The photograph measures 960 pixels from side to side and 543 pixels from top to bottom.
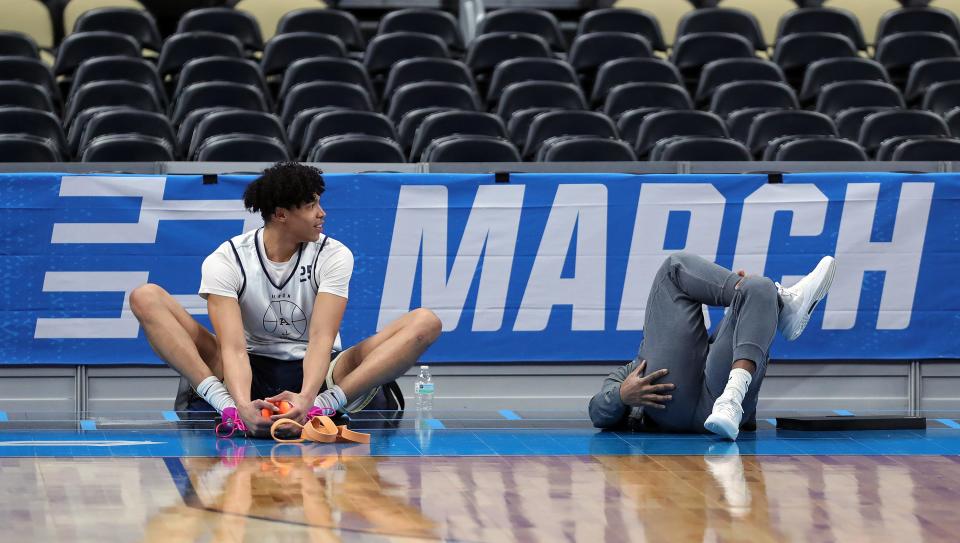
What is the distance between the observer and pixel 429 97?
362 inches

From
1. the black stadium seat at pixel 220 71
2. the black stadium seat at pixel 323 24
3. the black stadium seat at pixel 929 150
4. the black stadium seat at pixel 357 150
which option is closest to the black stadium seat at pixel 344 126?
the black stadium seat at pixel 357 150

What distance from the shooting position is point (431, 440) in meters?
5.22

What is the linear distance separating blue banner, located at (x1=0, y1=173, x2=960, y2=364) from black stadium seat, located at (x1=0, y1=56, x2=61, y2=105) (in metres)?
3.19

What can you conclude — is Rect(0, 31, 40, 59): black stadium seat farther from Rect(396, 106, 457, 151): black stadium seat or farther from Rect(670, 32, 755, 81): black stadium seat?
Rect(670, 32, 755, 81): black stadium seat

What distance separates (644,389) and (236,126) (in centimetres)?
386

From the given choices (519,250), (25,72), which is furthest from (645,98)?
(25,72)

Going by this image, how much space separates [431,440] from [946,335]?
2761 millimetres

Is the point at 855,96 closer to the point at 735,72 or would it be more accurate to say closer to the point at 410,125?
the point at 735,72

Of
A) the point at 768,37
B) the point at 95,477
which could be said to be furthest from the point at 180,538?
the point at 768,37

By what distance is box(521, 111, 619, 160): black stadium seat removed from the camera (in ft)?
28.1

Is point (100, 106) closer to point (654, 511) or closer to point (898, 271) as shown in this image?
point (898, 271)

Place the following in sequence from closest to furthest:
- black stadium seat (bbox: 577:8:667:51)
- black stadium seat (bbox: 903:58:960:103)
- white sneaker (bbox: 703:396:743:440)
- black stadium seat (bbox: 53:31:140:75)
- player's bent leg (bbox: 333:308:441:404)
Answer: white sneaker (bbox: 703:396:743:440)
player's bent leg (bbox: 333:308:441:404)
black stadium seat (bbox: 53:31:140:75)
black stadium seat (bbox: 903:58:960:103)
black stadium seat (bbox: 577:8:667:51)

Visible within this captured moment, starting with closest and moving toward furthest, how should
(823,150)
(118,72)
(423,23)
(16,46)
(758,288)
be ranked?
(758,288), (823,150), (118,72), (16,46), (423,23)

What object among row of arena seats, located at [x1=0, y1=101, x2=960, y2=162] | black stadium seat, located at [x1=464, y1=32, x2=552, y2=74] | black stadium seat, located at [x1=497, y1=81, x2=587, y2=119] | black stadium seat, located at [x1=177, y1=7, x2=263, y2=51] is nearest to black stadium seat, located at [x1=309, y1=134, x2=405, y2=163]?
row of arena seats, located at [x1=0, y1=101, x2=960, y2=162]
